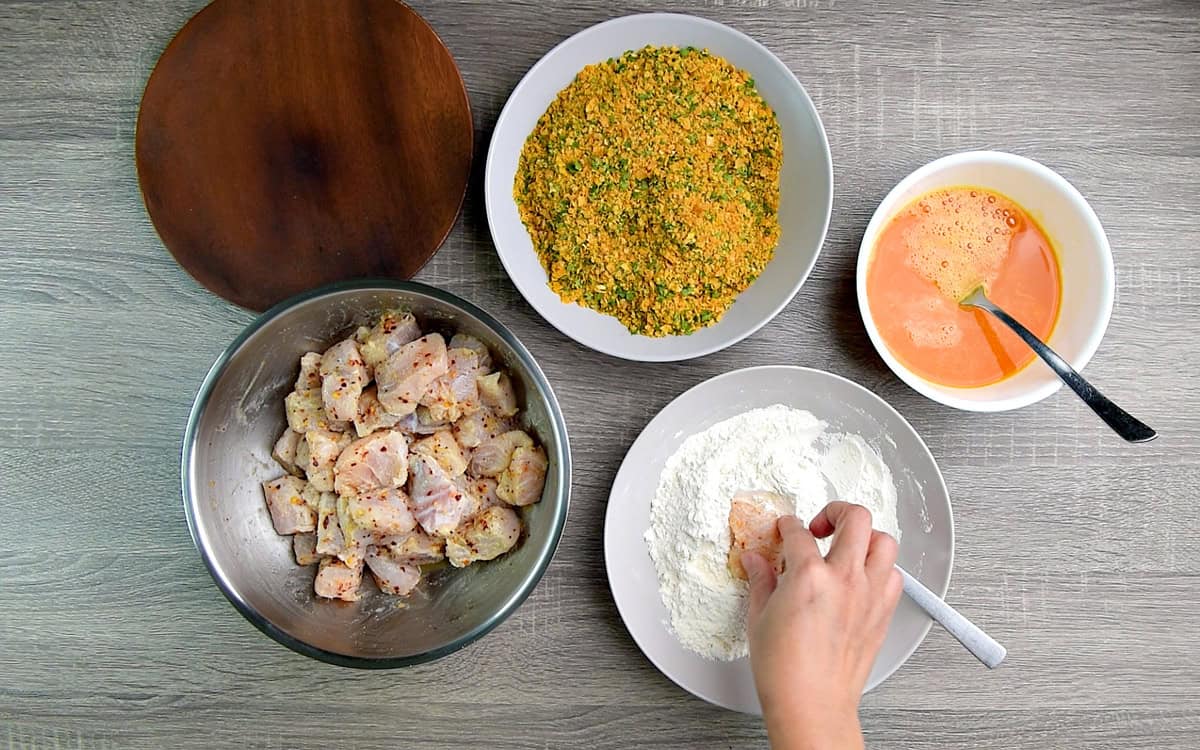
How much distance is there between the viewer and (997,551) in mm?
1590

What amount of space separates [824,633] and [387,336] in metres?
0.81

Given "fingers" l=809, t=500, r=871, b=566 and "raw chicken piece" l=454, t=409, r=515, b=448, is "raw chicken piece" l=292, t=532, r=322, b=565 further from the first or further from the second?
"fingers" l=809, t=500, r=871, b=566

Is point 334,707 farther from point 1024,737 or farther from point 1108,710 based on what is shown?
point 1108,710

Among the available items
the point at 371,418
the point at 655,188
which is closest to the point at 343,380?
the point at 371,418

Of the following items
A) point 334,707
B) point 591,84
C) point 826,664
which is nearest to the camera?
point 826,664

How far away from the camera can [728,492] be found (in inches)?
57.4

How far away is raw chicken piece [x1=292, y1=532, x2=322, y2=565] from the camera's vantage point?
142 centimetres

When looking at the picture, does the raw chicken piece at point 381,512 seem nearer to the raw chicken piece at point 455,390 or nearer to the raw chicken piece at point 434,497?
the raw chicken piece at point 434,497

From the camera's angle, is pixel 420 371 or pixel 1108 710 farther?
pixel 1108 710

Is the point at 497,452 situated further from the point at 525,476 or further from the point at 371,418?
the point at 371,418

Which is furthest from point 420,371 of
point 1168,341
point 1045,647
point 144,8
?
point 1168,341

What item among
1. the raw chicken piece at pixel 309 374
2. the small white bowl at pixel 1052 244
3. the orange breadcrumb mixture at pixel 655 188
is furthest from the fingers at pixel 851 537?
the raw chicken piece at pixel 309 374

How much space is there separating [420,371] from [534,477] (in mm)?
250

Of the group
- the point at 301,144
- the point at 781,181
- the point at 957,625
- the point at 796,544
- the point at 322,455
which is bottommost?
the point at 957,625
